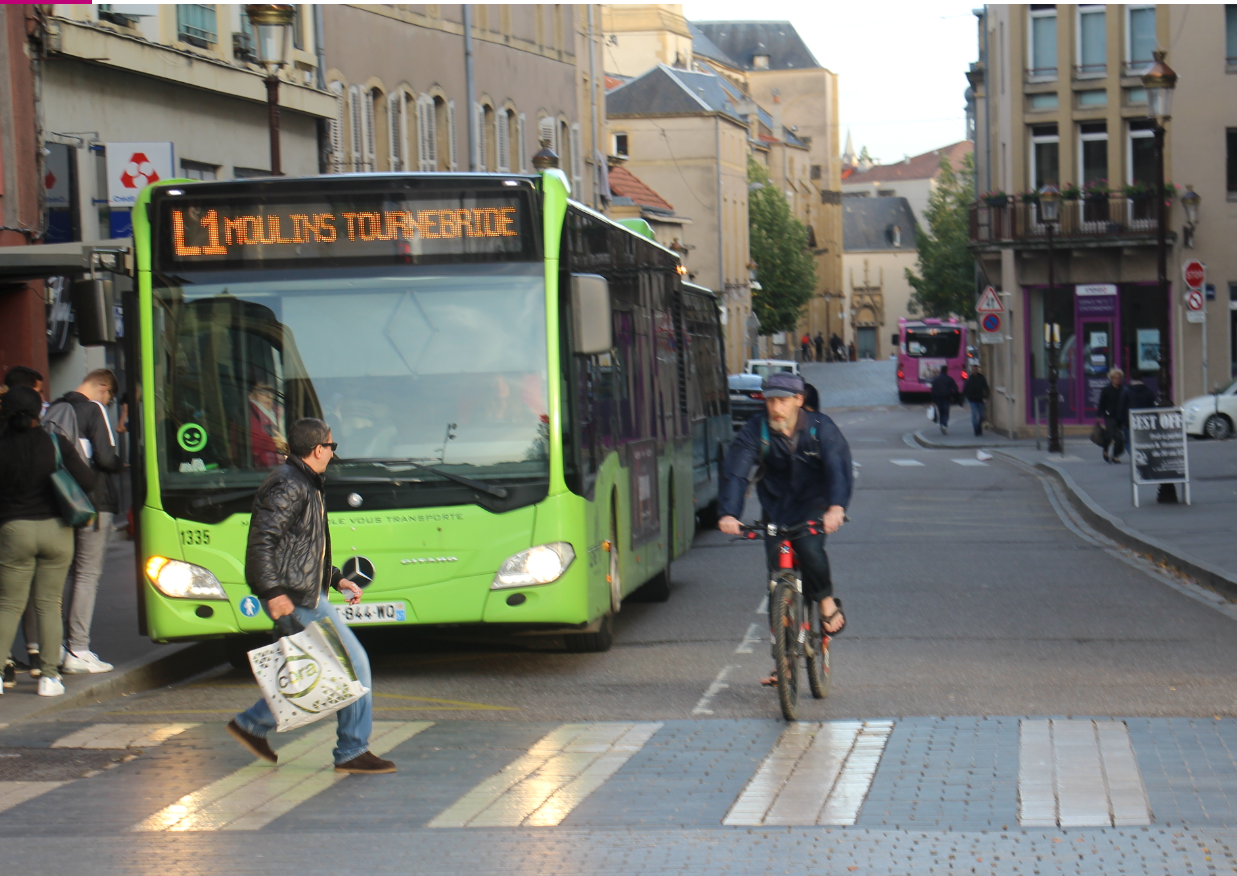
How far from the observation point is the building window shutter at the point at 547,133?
44.5 metres

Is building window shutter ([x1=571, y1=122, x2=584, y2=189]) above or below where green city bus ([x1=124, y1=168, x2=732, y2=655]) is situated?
above

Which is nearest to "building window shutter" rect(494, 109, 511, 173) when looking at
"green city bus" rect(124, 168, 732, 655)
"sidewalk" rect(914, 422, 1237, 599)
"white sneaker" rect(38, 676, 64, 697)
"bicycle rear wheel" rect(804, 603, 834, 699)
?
"sidewalk" rect(914, 422, 1237, 599)

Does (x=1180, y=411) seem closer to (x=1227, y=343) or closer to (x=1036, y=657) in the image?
(x=1036, y=657)

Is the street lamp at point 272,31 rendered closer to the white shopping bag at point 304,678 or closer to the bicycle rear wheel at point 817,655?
the bicycle rear wheel at point 817,655

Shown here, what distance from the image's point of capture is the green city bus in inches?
396

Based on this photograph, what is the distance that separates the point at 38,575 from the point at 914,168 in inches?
6988

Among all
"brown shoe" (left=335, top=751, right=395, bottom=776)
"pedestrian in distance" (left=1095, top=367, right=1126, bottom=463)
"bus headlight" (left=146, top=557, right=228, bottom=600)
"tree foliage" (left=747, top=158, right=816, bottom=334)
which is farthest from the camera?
"tree foliage" (left=747, top=158, right=816, bottom=334)

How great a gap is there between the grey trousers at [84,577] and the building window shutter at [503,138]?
1188 inches

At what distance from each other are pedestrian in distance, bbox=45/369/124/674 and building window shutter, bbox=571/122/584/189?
36.5 meters

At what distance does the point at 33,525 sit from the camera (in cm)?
1006

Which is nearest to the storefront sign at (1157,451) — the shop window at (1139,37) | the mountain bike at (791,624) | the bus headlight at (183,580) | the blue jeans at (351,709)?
the mountain bike at (791,624)

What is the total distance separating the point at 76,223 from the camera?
21203 millimetres

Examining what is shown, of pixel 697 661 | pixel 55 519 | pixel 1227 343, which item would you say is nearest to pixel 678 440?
pixel 697 661

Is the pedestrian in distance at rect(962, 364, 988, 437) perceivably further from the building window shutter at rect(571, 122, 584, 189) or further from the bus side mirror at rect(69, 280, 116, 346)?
the bus side mirror at rect(69, 280, 116, 346)
